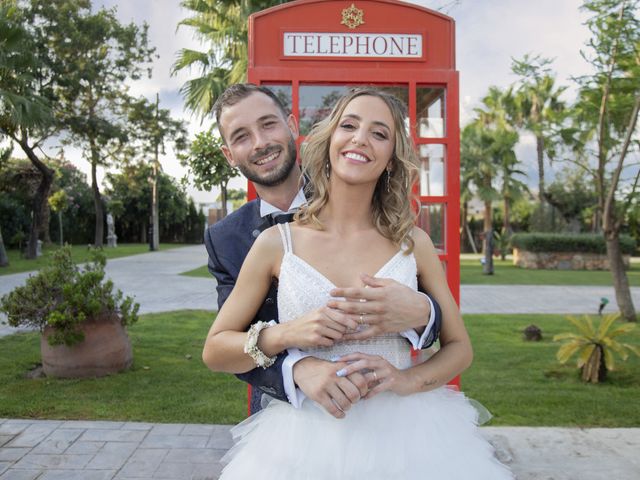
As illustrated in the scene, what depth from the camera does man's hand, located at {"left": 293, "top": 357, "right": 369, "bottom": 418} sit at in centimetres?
154

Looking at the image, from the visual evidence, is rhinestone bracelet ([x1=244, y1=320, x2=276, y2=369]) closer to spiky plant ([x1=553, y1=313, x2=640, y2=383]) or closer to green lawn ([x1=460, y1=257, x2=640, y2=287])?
spiky plant ([x1=553, y1=313, x2=640, y2=383])

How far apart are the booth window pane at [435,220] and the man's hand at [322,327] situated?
1906 mm

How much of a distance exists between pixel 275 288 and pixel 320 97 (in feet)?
5.61

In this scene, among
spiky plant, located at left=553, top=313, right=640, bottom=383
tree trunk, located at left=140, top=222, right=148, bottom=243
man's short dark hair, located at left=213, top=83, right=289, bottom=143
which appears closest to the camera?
man's short dark hair, located at left=213, top=83, right=289, bottom=143

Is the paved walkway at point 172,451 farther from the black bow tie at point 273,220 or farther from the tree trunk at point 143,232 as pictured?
the tree trunk at point 143,232

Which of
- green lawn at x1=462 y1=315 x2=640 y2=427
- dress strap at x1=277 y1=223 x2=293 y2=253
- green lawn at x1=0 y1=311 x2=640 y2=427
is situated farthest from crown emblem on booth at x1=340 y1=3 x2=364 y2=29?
green lawn at x1=462 y1=315 x2=640 y2=427

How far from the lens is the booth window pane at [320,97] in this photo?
10.4 ft

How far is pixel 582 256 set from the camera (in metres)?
23.3

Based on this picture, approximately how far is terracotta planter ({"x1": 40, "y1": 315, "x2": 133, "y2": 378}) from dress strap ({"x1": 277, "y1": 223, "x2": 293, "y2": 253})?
15.9 ft

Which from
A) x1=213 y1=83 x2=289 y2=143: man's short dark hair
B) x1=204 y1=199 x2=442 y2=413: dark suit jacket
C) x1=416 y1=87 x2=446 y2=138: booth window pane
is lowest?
x1=204 y1=199 x2=442 y2=413: dark suit jacket

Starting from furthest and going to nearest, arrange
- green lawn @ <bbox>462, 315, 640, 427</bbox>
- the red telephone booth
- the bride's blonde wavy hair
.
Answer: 1. green lawn @ <bbox>462, 315, 640, 427</bbox>
2. the red telephone booth
3. the bride's blonde wavy hair

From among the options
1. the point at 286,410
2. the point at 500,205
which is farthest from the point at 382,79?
the point at 500,205

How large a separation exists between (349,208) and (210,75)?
46.7ft

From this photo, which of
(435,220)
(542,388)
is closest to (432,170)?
(435,220)
